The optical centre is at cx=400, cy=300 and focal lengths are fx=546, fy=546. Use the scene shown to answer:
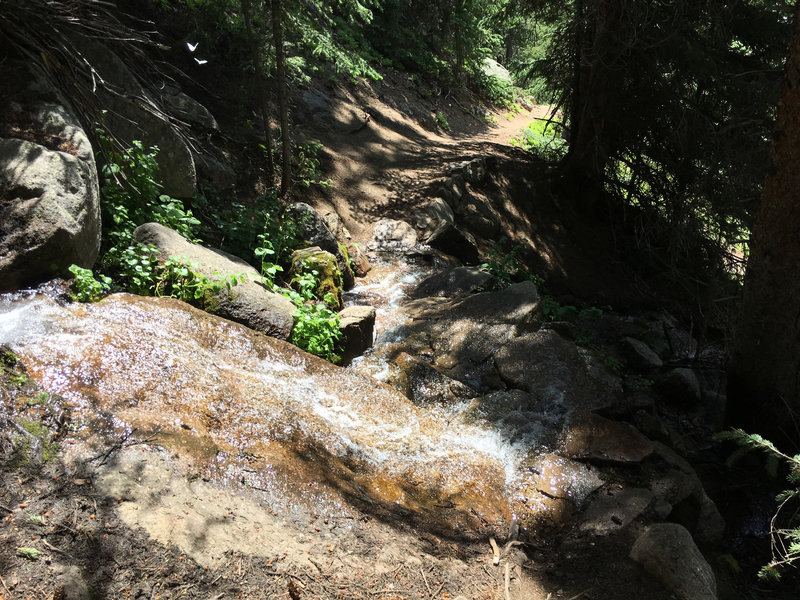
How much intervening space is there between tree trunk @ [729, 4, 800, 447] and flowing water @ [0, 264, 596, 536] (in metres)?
2.38

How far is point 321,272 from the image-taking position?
7.98m

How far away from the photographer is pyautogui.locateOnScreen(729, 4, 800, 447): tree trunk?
17.4ft

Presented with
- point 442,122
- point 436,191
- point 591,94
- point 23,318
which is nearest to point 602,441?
point 23,318

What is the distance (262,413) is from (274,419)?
115mm

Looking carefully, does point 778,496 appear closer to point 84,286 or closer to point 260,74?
point 84,286

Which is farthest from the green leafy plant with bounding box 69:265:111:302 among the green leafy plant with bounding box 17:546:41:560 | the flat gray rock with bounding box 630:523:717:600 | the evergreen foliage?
the evergreen foliage

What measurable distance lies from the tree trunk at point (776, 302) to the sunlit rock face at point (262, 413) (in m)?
2.74

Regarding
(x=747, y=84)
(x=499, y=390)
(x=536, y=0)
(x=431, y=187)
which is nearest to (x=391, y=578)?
(x=499, y=390)

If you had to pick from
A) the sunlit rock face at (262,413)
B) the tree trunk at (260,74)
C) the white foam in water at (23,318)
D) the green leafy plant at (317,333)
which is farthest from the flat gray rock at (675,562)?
the tree trunk at (260,74)

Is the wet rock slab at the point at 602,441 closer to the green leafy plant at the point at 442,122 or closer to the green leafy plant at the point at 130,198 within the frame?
the green leafy plant at the point at 130,198

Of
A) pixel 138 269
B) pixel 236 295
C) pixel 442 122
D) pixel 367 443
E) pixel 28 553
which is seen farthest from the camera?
pixel 442 122

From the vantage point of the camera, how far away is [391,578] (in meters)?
3.30

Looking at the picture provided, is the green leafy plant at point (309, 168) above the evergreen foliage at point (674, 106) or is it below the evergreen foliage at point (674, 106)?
below

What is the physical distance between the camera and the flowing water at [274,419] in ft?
12.9
